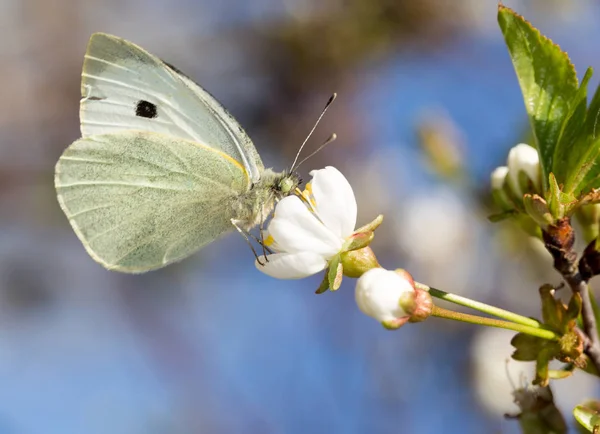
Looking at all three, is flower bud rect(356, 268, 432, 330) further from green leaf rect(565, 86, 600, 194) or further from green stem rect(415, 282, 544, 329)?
green leaf rect(565, 86, 600, 194)

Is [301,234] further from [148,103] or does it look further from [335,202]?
[148,103]

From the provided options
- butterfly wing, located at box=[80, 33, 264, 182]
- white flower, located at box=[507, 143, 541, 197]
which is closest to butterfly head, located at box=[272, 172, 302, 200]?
butterfly wing, located at box=[80, 33, 264, 182]

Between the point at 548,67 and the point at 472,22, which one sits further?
the point at 472,22

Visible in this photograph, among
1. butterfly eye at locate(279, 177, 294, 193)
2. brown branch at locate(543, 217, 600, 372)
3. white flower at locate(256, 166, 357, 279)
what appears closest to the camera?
brown branch at locate(543, 217, 600, 372)

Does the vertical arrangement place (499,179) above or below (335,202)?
above

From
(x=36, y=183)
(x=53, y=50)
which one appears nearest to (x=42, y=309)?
(x=36, y=183)

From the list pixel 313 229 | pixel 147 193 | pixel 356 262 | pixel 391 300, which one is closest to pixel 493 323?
pixel 391 300

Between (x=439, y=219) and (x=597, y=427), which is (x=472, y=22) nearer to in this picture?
(x=439, y=219)
